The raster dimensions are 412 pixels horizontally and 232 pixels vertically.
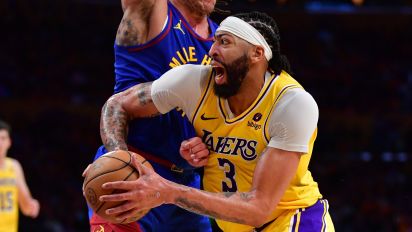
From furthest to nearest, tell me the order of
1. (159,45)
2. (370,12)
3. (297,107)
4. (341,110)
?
(370,12), (341,110), (159,45), (297,107)

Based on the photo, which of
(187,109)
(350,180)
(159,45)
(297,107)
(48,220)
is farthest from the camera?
(350,180)

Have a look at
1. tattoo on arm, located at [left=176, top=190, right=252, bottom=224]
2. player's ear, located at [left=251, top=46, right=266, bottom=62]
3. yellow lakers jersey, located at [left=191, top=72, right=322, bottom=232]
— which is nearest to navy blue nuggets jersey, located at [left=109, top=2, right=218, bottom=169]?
yellow lakers jersey, located at [left=191, top=72, right=322, bottom=232]

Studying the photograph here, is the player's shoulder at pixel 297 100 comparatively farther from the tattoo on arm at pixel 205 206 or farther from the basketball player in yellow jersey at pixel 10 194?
the basketball player in yellow jersey at pixel 10 194

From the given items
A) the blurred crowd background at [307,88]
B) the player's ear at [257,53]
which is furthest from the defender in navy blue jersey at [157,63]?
the blurred crowd background at [307,88]

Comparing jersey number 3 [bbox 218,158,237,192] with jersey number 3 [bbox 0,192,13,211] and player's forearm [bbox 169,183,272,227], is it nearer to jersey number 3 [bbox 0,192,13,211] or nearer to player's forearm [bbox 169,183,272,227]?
player's forearm [bbox 169,183,272,227]

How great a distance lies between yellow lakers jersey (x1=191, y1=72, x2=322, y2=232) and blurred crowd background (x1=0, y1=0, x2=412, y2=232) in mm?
7627

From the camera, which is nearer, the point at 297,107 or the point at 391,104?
the point at 297,107

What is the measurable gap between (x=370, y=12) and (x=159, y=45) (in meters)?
12.3

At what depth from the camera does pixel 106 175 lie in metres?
3.02

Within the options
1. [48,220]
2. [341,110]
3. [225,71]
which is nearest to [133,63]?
[225,71]

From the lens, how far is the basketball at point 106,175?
9.80ft

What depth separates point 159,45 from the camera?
3830 millimetres

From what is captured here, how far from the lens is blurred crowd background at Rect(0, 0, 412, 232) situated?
11.9 metres

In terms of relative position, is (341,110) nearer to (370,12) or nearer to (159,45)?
(370,12)
